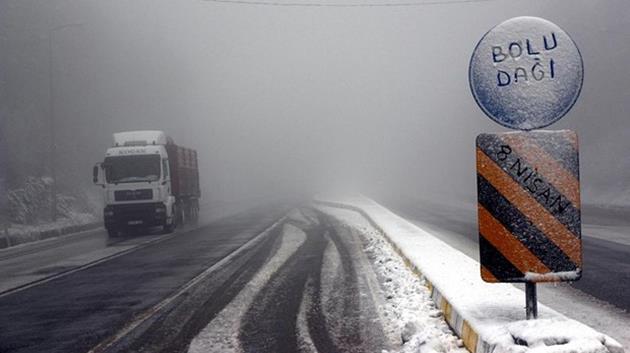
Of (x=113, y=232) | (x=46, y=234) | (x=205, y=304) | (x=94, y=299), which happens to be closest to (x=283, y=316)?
(x=205, y=304)

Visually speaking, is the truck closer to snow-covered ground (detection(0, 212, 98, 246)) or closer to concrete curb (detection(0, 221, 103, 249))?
concrete curb (detection(0, 221, 103, 249))

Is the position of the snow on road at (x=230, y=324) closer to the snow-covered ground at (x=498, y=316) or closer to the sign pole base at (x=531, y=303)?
the snow-covered ground at (x=498, y=316)

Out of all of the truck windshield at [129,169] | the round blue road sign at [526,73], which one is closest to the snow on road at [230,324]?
the round blue road sign at [526,73]

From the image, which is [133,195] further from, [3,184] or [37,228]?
[3,184]

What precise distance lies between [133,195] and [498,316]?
61.2 ft

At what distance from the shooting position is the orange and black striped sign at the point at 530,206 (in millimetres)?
4441

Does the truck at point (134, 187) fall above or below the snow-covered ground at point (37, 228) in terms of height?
above

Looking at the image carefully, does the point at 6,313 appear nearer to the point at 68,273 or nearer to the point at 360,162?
the point at 68,273

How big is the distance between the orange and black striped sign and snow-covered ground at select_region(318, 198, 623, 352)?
41 cm

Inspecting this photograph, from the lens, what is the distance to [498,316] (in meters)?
5.35

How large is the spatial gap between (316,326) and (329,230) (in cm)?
1406

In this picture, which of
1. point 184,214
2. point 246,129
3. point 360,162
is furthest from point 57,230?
point 360,162

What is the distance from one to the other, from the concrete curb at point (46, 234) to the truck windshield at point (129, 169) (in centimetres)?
493

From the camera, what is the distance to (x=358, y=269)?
457 inches
